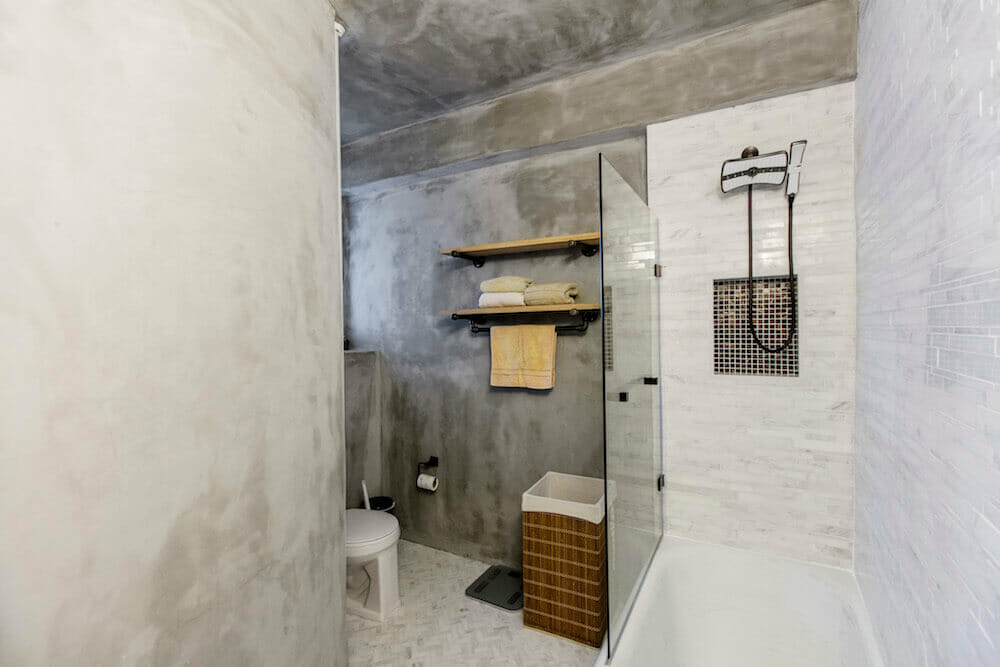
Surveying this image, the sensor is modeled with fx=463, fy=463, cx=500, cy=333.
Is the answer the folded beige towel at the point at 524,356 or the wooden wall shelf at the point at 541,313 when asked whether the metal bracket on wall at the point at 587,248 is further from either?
the folded beige towel at the point at 524,356

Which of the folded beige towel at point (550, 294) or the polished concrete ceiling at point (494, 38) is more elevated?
the polished concrete ceiling at point (494, 38)

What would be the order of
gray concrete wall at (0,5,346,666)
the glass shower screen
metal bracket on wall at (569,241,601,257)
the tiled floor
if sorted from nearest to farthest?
gray concrete wall at (0,5,346,666)
the glass shower screen
the tiled floor
metal bracket on wall at (569,241,601,257)

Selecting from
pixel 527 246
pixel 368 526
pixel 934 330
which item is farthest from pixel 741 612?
pixel 527 246

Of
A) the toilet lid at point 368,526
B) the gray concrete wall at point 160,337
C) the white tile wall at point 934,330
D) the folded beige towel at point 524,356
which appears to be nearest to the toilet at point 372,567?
the toilet lid at point 368,526

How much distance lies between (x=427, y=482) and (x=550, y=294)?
1398 mm

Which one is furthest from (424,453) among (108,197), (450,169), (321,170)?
(108,197)

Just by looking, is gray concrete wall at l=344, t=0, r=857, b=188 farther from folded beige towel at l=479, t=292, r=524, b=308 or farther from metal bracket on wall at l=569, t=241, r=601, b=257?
folded beige towel at l=479, t=292, r=524, b=308

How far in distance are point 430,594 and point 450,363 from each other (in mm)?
1233

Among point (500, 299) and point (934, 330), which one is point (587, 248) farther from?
point (934, 330)

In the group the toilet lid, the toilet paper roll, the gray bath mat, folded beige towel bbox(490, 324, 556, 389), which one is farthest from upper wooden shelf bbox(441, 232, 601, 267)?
the gray bath mat

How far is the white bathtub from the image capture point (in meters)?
1.60

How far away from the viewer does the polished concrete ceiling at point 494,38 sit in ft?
5.88

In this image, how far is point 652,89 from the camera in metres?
2.09

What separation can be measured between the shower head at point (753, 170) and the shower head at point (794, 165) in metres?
0.04
